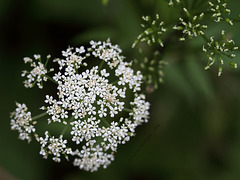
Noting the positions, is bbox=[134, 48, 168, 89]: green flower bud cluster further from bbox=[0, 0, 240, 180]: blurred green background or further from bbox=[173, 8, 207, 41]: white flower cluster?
bbox=[0, 0, 240, 180]: blurred green background

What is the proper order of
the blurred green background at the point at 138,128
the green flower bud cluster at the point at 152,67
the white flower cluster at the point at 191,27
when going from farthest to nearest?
the blurred green background at the point at 138,128 < the green flower bud cluster at the point at 152,67 < the white flower cluster at the point at 191,27

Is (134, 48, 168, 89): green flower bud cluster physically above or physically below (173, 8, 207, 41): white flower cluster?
below

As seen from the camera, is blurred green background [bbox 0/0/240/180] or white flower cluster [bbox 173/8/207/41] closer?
white flower cluster [bbox 173/8/207/41]

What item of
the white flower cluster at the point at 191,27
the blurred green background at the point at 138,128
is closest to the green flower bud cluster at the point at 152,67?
the white flower cluster at the point at 191,27

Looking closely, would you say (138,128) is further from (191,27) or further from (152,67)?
(191,27)

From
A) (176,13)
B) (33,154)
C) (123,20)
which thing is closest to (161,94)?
(123,20)

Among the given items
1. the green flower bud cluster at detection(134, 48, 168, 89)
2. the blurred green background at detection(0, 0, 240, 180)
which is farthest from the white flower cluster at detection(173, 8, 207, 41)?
the blurred green background at detection(0, 0, 240, 180)

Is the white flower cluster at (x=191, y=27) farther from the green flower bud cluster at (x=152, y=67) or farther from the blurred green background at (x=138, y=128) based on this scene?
the blurred green background at (x=138, y=128)

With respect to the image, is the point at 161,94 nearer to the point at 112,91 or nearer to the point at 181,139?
the point at 181,139

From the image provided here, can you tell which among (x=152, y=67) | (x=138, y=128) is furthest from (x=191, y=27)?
(x=138, y=128)
